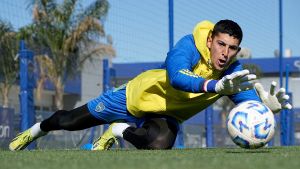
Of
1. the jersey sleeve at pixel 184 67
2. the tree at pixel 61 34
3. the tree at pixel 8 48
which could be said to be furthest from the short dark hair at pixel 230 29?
the tree at pixel 61 34

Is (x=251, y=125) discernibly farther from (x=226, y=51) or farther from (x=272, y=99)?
(x=226, y=51)

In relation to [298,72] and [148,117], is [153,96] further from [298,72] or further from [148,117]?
[298,72]

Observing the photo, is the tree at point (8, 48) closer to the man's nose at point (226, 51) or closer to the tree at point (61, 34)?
the tree at point (61, 34)

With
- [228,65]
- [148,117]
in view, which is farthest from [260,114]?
[148,117]

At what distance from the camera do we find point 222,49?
574 centimetres

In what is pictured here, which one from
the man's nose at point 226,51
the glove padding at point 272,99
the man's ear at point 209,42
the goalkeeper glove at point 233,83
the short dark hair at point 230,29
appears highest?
the short dark hair at point 230,29

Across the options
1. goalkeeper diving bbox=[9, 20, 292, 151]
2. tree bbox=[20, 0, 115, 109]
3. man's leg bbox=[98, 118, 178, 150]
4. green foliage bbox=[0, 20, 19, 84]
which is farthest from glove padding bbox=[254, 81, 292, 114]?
tree bbox=[20, 0, 115, 109]

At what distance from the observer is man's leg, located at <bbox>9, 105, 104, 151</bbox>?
6.62 meters

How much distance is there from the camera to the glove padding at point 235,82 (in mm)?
4883

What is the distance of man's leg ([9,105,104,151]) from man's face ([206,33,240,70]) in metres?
1.52

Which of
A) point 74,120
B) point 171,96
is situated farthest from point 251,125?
point 74,120

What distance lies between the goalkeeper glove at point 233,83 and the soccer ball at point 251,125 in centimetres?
31

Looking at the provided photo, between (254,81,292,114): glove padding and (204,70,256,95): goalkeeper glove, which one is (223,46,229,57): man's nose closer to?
(254,81,292,114): glove padding

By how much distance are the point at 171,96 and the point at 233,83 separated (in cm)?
137
